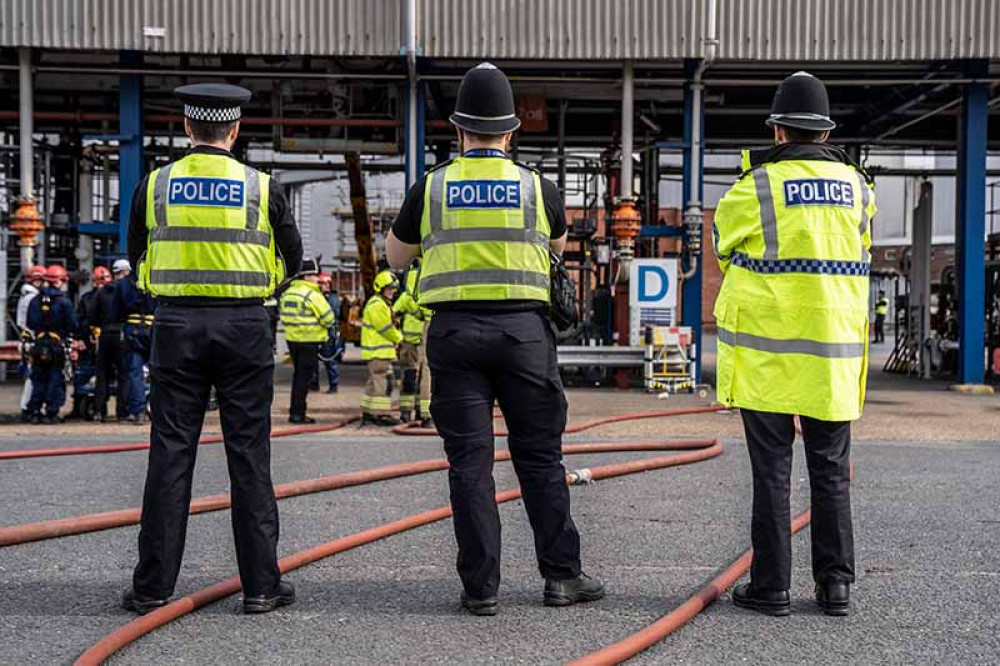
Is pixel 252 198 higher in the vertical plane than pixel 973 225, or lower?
lower

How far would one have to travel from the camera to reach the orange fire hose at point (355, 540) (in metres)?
3.82

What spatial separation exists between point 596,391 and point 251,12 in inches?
296

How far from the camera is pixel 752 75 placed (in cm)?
1830

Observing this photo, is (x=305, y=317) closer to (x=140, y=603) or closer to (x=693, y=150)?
(x=693, y=150)

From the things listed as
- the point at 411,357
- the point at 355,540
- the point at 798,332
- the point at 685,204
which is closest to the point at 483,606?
the point at 355,540

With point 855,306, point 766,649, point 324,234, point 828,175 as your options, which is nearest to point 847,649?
point 766,649

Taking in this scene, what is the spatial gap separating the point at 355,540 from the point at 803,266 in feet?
8.15

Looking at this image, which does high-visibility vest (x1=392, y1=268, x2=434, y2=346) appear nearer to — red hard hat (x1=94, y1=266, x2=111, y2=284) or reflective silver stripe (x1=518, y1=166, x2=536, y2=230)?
red hard hat (x1=94, y1=266, x2=111, y2=284)

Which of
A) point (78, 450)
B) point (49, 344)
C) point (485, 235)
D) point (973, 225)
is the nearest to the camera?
point (485, 235)

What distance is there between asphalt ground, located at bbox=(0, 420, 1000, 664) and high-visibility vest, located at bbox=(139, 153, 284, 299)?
130 cm

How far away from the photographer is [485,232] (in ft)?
14.4

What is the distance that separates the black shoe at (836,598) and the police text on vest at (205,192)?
2.79 meters

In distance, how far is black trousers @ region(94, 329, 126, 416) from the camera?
12200mm

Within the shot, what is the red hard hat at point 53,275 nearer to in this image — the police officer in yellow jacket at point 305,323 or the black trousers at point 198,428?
the police officer in yellow jacket at point 305,323
